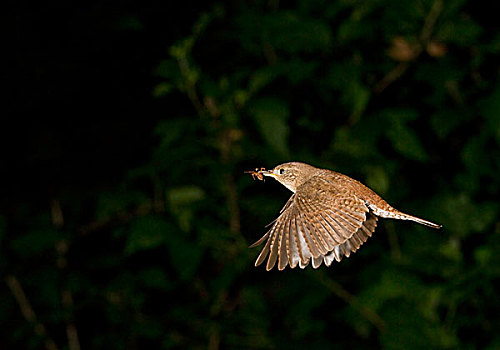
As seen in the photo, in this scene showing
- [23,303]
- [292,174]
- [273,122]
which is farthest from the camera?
[23,303]

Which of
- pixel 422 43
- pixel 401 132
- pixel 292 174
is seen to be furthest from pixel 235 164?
pixel 292 174

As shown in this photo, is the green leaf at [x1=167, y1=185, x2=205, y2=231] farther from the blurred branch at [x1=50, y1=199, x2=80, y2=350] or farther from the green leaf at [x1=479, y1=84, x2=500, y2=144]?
the green leaf at [x1=479, y1=84, x2=500, y2=144]

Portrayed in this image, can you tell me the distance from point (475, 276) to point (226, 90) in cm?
96

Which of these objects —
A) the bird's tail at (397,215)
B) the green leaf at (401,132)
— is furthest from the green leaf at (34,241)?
the bird's tail at (397,215)

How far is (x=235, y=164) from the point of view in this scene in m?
1.74

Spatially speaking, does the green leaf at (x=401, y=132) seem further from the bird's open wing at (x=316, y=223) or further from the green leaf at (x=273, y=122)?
the bird's open wing at (x=316, y=223)

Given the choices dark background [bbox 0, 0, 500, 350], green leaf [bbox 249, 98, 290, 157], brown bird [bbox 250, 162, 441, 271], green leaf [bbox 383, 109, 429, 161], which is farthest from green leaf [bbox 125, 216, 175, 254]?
brown bird [bbox 250, 162, 441, 271]

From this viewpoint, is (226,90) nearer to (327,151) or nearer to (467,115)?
(327,151)

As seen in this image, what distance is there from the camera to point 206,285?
232 cm

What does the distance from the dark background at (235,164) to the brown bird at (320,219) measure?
822 mm

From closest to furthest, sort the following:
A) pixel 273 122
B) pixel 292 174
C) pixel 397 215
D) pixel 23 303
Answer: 1. pixel 397 215
2. pixel 292 174
3. pixel 273 122
4. pixel 23 303

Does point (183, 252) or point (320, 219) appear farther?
point (183, 252)

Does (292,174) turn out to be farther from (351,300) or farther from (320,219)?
(351,300)

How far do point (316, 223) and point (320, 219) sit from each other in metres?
0.01
